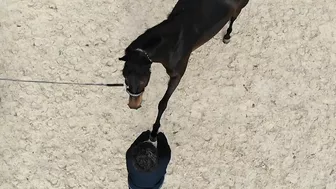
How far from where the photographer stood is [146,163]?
2.25 meters

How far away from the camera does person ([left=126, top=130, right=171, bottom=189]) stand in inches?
88.7

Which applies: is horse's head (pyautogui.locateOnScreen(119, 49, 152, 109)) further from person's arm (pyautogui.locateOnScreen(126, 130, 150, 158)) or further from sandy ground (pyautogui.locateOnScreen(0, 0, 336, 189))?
sandy ground (pyautogui.locateOnScreen(0, 0, 336, 189))

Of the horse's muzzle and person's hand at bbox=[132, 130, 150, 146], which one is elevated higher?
the horse's muzzle

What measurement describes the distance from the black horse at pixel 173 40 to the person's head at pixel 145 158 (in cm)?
19

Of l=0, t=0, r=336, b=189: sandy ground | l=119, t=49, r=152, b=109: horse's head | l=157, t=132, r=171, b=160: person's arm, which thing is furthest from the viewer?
l=0, t=0, r=336, b=189: sandy ground

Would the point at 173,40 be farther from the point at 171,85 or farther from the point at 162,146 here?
the point at 162,146

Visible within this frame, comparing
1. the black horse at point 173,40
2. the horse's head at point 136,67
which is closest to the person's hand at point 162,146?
the black horse at point 173,40

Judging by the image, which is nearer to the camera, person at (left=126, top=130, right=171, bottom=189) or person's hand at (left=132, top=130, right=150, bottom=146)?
person at (left=126, top=130, right=171, bottom=189)

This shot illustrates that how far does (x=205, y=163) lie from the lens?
281 cm

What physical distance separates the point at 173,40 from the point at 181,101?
0.66 m

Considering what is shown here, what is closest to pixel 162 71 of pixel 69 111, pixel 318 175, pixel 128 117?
pixel 128 117

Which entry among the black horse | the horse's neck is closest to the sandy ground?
the black horse

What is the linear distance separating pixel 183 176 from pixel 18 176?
796 millimetres

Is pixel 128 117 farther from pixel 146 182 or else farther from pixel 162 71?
pixel 146 182
